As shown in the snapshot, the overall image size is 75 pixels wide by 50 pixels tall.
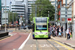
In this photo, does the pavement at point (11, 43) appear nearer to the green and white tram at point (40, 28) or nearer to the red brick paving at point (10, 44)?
the red brick paving at point (10, 44)

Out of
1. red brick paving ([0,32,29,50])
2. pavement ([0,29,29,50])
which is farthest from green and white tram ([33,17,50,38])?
red brick paving ([0,32,29,50])

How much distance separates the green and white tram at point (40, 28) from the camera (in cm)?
2697

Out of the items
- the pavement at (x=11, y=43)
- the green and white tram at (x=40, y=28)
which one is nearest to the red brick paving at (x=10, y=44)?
the pavement at (x=11, y=43)

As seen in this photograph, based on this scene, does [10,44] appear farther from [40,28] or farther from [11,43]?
[40,28]

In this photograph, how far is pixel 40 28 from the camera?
2728cm

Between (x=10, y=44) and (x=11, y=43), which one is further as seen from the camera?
(x=11, y=43)

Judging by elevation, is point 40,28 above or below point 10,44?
above

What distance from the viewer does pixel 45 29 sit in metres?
27.4

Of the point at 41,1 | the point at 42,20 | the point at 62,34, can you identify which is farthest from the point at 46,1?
the point at 42,20

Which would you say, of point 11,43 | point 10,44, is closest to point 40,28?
point 11,43

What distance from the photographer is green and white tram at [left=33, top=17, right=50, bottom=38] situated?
2697 cm

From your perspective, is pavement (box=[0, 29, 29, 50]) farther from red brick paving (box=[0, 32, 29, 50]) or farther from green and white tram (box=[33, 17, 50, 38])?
green and white tram (box=[33, 17, 50, 38])

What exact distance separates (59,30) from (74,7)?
1078 centimetres

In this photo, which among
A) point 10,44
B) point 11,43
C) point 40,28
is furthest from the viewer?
point 40,28
